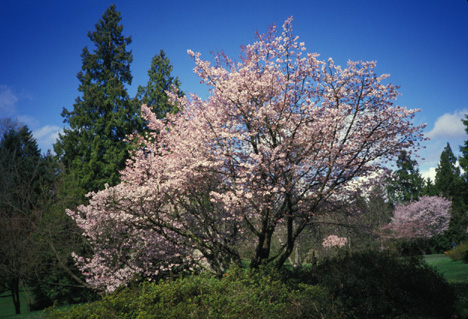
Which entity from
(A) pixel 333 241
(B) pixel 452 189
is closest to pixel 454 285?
(A) pixel 333 241

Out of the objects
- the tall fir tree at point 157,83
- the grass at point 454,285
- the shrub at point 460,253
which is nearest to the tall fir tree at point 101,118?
the tall fir tree at point 157,83

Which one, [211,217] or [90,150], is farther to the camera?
[90,150]

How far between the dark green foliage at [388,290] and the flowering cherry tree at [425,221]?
2802 centimetres

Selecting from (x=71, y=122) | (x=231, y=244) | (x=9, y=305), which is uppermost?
(x=71, y=122)

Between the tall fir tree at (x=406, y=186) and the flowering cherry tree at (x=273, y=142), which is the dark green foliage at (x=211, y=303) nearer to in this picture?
the flowering cherry tree at (x=273, y=142)

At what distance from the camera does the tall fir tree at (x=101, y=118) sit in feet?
74.5

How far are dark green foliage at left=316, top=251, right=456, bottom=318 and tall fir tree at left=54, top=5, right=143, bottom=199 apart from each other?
18468 millimetres

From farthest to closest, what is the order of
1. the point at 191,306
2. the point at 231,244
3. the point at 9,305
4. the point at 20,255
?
the point at 9,305, the point at 20,255, the point at 231,244, the point at 191,306

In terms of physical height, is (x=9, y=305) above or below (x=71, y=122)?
below

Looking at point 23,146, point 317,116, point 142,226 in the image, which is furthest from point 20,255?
point 23,146

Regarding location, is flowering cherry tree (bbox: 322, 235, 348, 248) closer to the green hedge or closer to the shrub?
the shrub

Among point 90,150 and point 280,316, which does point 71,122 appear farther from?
point 280,316

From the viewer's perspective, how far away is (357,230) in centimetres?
1004

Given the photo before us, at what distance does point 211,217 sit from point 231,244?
1.21m
